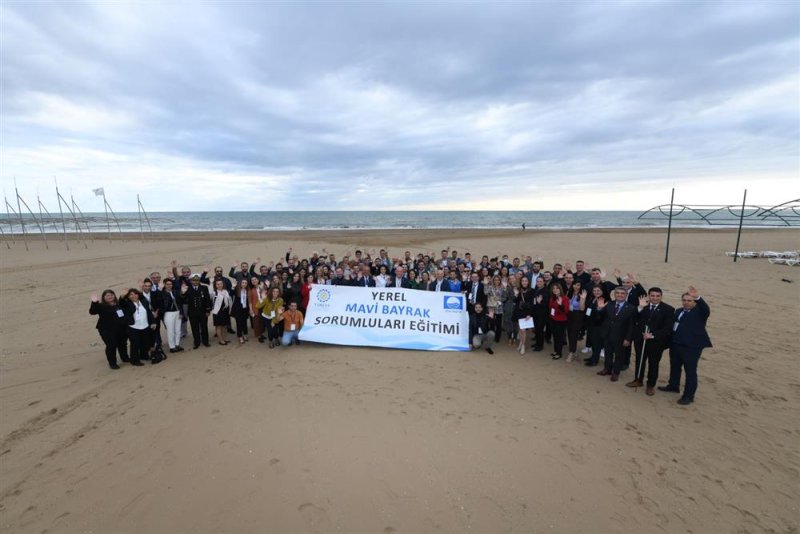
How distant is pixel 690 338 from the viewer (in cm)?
567

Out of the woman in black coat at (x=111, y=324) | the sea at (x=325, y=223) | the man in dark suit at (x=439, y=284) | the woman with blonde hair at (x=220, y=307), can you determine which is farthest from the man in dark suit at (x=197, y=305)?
the sea at (x=325, y=223)

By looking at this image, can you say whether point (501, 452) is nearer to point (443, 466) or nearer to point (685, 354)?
point (443, 466)

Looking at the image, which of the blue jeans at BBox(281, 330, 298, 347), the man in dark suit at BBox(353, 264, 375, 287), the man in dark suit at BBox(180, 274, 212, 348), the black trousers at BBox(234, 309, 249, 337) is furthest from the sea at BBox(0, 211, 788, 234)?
the man in dark suit at BBox(180, 274, 212, 348)

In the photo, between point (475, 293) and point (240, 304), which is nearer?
point (475, 293)

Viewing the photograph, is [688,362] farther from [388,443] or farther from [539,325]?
[388,443]

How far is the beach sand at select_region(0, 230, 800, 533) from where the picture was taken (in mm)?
3828

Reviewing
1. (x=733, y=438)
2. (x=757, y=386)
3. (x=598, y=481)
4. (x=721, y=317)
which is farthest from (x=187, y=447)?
(x=721, y=317)

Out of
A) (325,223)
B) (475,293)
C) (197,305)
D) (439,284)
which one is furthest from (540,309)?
(325,223)

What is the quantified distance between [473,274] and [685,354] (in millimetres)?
4176

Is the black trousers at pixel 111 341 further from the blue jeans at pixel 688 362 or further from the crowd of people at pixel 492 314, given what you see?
the blue jeans at pixel 688 362

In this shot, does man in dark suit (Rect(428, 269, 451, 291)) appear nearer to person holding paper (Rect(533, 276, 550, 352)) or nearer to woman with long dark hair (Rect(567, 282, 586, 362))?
person holding paper (Rect(533, 276, 550, 352))

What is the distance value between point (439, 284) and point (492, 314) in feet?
5.08

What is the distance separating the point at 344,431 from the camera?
514cm

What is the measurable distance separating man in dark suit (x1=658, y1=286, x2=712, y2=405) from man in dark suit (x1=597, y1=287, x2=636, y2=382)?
26.0 inches
